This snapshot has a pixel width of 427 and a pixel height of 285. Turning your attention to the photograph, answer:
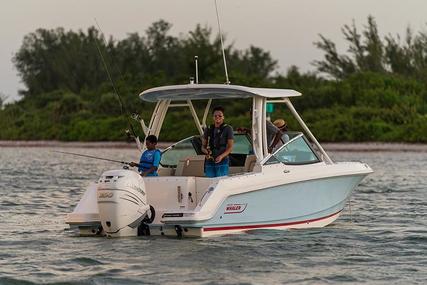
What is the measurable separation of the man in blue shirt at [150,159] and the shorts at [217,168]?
26.2 inches

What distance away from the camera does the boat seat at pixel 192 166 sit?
14.7m

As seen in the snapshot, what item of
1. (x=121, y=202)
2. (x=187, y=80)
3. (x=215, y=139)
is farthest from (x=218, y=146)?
(x=187, y=80)

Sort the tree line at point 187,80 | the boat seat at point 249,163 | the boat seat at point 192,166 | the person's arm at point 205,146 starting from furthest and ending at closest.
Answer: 1. the tree line at point 187,80
2. the boat seat at point 192,166
3. the boat seat at point 249,163
4. the person's arm at point 205,146

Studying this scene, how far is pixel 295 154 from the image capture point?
1459 cm

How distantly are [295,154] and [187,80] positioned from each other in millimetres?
45062

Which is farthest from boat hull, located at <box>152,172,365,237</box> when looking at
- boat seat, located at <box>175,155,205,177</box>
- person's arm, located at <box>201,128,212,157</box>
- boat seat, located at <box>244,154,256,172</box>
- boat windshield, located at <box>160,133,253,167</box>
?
boat seat, located at <box>175,155,205,177</box>

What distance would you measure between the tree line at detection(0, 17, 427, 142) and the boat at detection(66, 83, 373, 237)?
2067cm

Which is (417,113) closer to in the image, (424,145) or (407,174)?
(424,145)

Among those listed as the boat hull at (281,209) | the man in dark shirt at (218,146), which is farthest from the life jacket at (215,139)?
the boat hull at (281,209)

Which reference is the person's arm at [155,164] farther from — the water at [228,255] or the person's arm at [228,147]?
the water at [228,255]

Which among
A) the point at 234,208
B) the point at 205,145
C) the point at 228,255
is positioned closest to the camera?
the point at 228,255

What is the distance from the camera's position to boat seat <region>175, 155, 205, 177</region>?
48.3 feet

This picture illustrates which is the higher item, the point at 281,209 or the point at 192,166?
the point at 192,166

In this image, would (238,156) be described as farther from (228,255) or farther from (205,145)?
(228,255)
